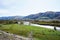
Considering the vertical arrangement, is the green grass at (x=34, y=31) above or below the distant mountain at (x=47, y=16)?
below

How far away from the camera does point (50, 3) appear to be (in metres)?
4.14

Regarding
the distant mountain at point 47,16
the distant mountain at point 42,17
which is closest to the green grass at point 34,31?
the distant mountain at point 42,17

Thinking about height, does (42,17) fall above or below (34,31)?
above

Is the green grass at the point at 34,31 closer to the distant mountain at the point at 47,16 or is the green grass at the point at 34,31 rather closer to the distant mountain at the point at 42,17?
the distant mountain at the point at 42,17

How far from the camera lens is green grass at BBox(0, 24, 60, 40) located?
3.69m

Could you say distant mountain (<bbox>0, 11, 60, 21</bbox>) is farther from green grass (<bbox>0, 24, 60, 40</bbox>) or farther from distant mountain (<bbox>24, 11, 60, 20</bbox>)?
green grass (<bbox>0, 24, 60, 40</bbox>)

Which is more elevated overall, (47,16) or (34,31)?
(47,16)

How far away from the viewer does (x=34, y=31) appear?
157 inches

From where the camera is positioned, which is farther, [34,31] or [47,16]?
[47,16]

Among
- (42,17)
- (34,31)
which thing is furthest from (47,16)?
(34,31)

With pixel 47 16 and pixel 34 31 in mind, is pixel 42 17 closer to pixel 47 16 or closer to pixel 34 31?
pixel 47 16

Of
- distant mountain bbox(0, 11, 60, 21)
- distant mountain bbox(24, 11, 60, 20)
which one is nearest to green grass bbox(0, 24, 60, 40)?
distant mountain bbox(0, 11, 60, 21)

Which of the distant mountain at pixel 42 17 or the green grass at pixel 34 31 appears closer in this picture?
the green grass at pixel 34 31

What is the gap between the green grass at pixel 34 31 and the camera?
12.1 ft
